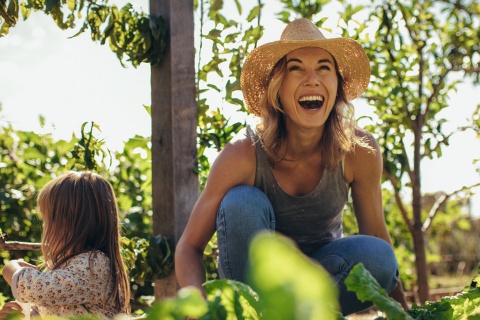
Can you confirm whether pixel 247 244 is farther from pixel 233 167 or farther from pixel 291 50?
pixel 291 50

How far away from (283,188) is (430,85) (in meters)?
1.71

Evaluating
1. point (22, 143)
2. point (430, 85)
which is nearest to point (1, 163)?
point (22, 143)

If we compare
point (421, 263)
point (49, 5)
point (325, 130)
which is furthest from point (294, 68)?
point (421, 263)

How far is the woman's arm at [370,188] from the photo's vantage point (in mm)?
2088

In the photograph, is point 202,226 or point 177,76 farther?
point 177,76

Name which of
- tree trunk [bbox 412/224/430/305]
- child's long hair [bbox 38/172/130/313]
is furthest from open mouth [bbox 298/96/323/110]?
tree trunk [bbox 412/224/430/305]

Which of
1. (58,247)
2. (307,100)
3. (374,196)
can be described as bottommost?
(58,247)

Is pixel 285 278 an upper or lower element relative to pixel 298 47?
lower

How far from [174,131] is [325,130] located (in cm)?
55

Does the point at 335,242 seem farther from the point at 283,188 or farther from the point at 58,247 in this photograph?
the point at 58,247

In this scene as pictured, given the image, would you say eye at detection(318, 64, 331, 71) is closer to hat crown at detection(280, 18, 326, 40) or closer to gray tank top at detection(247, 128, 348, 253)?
hat crown at detection(280, 18, 326, 40)

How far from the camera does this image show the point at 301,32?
2.06 m

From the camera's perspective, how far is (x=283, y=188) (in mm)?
2020

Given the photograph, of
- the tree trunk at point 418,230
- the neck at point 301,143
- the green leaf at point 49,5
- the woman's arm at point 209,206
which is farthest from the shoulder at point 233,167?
the tree trunk at point 418,230
